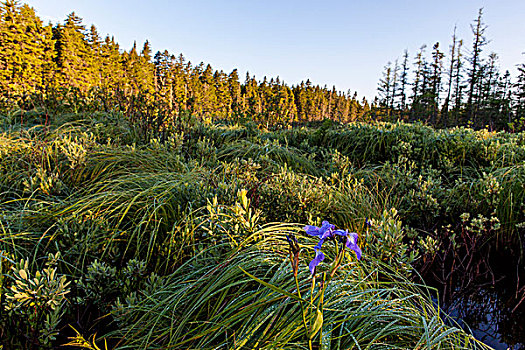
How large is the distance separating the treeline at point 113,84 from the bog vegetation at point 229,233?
114mm

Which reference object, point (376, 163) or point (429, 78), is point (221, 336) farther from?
point (429, 78)

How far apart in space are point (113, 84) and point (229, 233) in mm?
5535

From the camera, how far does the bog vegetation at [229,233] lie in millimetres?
1446

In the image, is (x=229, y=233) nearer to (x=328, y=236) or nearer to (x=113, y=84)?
(x=328, y=236)

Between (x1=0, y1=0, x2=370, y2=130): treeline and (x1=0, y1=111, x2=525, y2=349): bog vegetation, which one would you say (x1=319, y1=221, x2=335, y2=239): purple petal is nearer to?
(x1=0, y1=111, x2=525, y2=349): bog vegetation

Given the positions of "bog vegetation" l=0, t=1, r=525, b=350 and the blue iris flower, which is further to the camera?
"bog vegetation" l=0, t=1, r=525, b=350

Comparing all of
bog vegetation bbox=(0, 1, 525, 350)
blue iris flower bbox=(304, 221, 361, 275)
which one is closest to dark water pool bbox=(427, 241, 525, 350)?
bog vegetation bbox=(0, 1, 525, 350)

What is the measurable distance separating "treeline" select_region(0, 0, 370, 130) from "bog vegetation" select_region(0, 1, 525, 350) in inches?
4.5

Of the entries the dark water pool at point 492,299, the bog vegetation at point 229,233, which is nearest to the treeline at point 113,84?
the bog vegetation at point 229,233

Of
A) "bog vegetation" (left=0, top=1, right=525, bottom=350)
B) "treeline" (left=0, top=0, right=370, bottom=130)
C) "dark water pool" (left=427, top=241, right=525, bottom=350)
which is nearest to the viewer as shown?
"bog vegetation" (left=0, top=1, right=525, bottom=350)

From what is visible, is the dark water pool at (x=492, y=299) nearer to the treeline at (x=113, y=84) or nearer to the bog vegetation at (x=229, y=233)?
the bog vegetation at (x=229, y=233)

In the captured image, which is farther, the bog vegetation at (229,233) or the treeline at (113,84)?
the treeline at (113,84)

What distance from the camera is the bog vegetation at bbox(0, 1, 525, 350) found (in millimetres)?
1446

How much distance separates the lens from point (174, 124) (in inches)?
191
